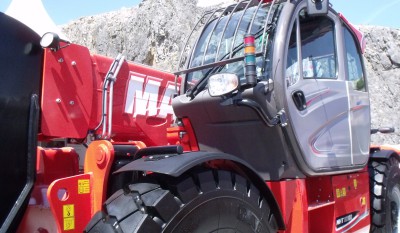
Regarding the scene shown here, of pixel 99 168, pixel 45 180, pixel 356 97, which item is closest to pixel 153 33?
pixel 356 97

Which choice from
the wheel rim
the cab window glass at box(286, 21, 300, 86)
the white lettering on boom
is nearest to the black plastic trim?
the white lettering on boom

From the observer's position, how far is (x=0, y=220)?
2.79 m

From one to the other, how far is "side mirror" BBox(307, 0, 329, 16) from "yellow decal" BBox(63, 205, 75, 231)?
232 centimetres

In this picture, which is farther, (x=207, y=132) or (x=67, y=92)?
(x=207, y=132)

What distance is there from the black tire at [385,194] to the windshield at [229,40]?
2.26m

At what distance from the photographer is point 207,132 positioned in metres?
3.75

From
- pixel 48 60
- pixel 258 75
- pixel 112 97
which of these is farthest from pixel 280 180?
pixel 48 60

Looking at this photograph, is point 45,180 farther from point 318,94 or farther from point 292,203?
point 318,94

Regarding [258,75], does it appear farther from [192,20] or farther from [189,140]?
[192,20]

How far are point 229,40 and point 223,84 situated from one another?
35.2 inches

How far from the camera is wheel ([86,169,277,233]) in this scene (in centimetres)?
238

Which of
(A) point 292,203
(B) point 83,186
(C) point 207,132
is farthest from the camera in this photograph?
(C) point 207,132

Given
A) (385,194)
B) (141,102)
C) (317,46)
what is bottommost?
(385,194)

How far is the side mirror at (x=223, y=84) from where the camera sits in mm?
3068
